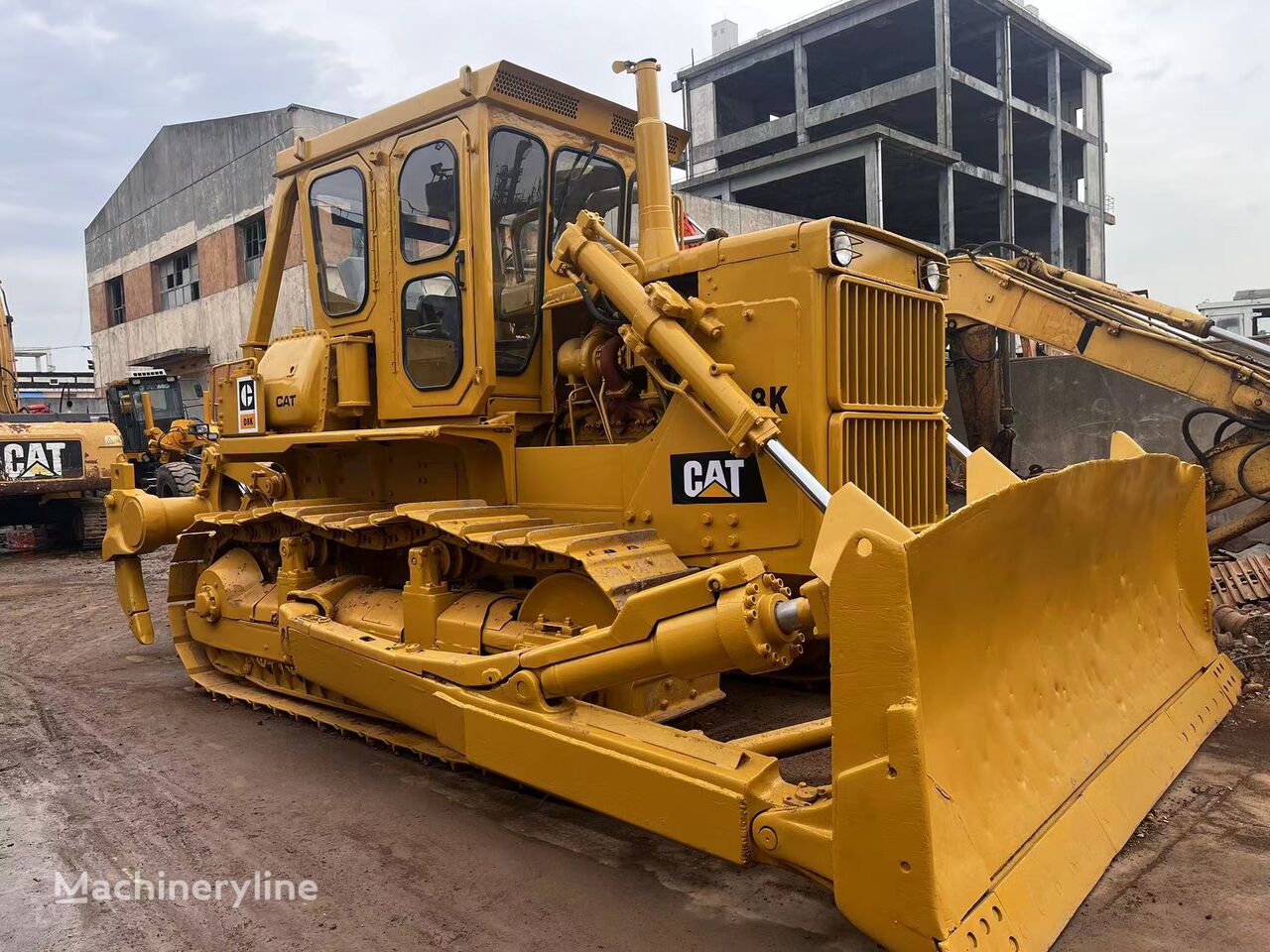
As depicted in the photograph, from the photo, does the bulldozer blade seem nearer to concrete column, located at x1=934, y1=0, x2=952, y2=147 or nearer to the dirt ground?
the dirt ground

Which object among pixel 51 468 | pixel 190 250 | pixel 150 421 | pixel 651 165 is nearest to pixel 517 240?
pixel 651 165

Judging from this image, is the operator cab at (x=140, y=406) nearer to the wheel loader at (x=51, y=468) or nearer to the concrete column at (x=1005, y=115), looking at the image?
the wheel loader at (x=51, y=468)

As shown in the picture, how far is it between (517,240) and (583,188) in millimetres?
602

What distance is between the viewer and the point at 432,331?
4934 millimetres

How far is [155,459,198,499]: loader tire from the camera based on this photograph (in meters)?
14.5

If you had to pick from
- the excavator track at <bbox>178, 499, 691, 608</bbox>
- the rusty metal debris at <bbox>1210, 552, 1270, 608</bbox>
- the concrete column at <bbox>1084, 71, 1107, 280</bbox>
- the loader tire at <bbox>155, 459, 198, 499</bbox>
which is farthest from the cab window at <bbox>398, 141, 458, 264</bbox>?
the concrete column at <bbox>1084, 71, 1107, 280</bbox>

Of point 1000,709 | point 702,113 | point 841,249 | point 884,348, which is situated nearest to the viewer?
point 1000,709

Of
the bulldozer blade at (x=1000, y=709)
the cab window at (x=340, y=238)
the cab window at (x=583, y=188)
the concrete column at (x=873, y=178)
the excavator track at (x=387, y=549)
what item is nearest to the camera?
the bulldozer blade at (x=1000, y=709)

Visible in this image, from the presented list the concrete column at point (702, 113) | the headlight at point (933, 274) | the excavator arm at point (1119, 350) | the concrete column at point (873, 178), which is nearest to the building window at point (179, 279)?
the concrete column at point (702, 113)

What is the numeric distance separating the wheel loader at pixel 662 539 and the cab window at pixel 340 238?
32 mm

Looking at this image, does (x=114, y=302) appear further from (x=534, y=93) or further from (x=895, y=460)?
(x=895, y=460)

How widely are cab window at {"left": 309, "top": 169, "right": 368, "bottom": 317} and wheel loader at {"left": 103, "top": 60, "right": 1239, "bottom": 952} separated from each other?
1.3 inches

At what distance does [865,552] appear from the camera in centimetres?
234

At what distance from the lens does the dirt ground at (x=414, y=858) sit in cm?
300
